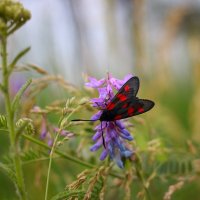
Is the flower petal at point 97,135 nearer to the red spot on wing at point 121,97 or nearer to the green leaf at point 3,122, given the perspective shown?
the red spot on wing at point 121,97

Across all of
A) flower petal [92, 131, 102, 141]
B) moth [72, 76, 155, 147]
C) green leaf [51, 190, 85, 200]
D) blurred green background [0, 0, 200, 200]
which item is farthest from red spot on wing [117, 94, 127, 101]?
blurred green background [0, 0, 200, 200]

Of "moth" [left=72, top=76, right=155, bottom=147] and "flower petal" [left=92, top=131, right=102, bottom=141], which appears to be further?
"flower petal" [left=92, top=131, right=102, bottom=141]

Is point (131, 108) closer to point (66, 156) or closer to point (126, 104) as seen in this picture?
point (126, 104)

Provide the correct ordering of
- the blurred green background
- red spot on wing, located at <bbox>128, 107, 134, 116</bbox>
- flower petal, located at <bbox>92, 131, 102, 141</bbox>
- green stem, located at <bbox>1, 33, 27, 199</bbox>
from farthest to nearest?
the blurred green background
flower petal, located at <bbox>92, 131, 102, 141</bbox>
red spot on wing, located at <bbox>128, 107, 134, 116</bbox>
green stem, located at <bbox>1, 33, 27, 199</bbox>

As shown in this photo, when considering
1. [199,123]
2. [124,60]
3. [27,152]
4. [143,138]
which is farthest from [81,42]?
[27,152]

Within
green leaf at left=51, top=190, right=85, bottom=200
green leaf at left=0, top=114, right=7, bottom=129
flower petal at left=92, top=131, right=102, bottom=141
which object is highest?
green leaf at left=0, top=114, right=7, bottom=129

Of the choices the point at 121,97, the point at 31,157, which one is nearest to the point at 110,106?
the point at 121,97

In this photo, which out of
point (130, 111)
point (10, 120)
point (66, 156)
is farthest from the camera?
point (66, 156)

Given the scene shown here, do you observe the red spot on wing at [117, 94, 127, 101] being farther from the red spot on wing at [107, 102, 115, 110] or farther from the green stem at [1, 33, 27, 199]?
the green stem at [1, 33, 27, 199]
